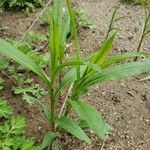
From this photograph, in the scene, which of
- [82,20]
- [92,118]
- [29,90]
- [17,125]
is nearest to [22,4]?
[82,20]

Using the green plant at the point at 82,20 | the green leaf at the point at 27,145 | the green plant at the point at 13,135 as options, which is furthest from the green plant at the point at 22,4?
the green leaf at the point at 27,145

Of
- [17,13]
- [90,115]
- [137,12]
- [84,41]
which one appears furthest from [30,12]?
[90,115]

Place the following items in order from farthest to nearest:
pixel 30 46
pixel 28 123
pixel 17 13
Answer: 1. pixel 17 13
2. pixel 30 46
3. pixel 28 123

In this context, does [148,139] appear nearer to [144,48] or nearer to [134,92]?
[134,92]

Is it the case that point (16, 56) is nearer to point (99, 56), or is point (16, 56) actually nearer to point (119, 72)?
point (99, 56)

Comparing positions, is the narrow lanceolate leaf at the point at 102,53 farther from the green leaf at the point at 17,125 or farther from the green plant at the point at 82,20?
the green plant at the point at 82,20

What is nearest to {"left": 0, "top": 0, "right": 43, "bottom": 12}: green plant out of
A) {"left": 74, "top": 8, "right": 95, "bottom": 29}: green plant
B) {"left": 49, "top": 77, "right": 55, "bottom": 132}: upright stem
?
{"left": 74, "top": 8, "right": 95, "bottom": 29}: green plant
